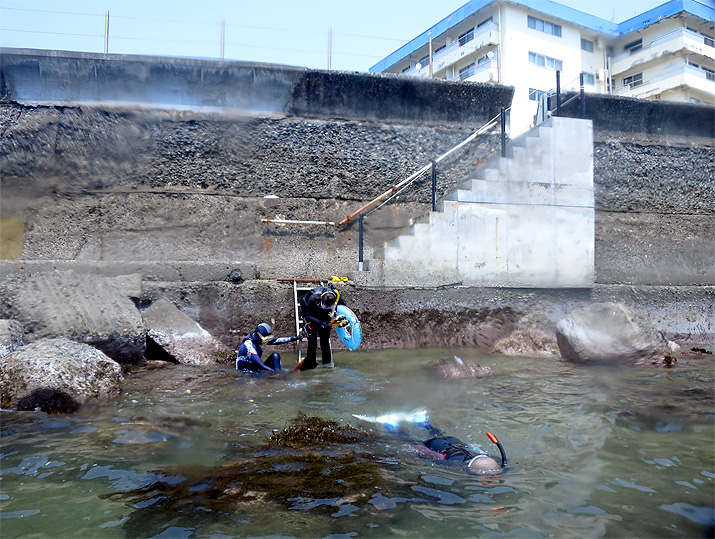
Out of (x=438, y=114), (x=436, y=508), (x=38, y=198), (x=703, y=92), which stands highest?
(x=703, y=92)

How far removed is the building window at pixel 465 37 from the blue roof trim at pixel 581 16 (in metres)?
0.77

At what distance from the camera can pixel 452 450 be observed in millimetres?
3764

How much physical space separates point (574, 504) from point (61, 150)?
8.79m

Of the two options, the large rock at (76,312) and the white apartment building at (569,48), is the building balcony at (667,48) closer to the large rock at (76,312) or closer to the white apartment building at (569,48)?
the white apartment building at (569,48)

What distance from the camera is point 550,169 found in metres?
9.03

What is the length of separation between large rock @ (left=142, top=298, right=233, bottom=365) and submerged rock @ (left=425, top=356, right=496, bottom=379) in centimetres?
295

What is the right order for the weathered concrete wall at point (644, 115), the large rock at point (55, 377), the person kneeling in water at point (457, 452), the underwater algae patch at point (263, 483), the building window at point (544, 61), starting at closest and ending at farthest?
the underwater algae patch at point (263, 483), the person kneeling in water at point (457, 452), the large rock at point (55, 377), the weathered concrete wall at point (644, 115), the building window at point (544, 61)

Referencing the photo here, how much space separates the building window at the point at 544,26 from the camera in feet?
77.2

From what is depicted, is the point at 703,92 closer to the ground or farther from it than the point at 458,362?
farther from it

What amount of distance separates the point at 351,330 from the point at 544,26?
2247 cm

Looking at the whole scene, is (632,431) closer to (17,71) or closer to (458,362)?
(458,362)

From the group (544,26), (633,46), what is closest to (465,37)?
(544,26)

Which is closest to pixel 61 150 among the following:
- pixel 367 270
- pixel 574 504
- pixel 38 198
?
pixel 38 198

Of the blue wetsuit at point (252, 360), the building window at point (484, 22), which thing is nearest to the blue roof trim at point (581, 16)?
the building window at point (484, 22)
